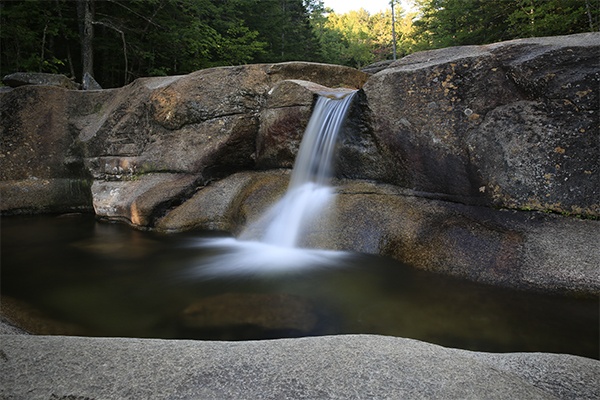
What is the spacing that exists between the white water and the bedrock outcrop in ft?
0.79

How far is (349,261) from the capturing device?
4.03 meters

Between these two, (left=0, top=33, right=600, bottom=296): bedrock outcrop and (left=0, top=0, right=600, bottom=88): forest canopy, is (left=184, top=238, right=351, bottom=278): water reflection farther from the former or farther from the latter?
(left=0, top=0, right=600, bottom=88): forest canopy

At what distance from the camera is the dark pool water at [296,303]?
8.29 feet

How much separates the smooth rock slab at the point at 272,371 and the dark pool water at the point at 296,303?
81 cm

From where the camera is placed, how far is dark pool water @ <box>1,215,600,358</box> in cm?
253

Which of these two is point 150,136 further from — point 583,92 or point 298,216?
point 583,92

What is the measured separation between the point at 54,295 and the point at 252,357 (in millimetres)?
2849

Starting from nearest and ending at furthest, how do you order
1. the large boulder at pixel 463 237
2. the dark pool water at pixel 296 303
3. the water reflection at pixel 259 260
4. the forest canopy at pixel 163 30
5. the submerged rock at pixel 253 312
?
the dark pool water at pixel 296 303
the submerged rock at pixel 253 312
the large boulder at pixel 463 237
the water reflection at pixel 259 260
the forest canopy at pixel 163 30

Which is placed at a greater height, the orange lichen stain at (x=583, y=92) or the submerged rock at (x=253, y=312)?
the orange lichen stain at (x=583, y=92)

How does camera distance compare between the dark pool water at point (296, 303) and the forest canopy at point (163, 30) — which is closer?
the dark pool water at point (296, 303)

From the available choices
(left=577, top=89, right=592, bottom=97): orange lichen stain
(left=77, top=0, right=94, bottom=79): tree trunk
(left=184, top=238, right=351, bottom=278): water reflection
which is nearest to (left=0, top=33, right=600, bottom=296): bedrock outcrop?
(left=577, top=89, right=592, bottom=97): orange lichen stain

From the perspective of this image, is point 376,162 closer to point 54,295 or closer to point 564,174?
point 564,174

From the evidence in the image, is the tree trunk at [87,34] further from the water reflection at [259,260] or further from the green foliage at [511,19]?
the green foliage at [511,19]

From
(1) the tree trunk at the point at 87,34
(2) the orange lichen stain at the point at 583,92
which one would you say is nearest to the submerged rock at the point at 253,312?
(2) the orange lichen stain at the point at 583,92
